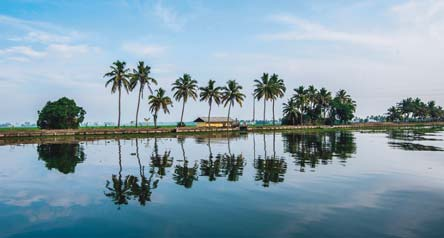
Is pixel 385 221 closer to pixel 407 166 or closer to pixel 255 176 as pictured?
pixel 255 176

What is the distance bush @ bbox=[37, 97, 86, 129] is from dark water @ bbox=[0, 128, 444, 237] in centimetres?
4533

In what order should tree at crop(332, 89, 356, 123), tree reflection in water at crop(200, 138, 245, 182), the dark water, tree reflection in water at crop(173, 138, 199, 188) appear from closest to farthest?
the dark water, tree reflection in water at crop(173, 138, 199, 188), tree reflection in water at crop(200, 138, 245, 182), tree at crop(332, 89, 356, 123)

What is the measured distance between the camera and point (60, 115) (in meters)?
64.9

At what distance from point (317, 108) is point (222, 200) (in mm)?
107514

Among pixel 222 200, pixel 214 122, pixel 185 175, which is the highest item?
pixel 214 122

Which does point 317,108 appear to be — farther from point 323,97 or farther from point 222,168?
point 222,168

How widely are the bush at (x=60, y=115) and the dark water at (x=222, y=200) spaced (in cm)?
Result: 4533

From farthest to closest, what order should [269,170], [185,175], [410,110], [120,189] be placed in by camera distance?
[410,110]
[269,170]
[185,175]
[120,189]

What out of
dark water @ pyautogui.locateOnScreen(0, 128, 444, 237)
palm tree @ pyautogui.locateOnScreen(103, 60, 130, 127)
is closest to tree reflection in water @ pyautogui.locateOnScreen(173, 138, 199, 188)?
dark water @ pyautogui.locateOnScreen(0, 128, 444, 237)

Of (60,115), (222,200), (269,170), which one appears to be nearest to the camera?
(222,200)

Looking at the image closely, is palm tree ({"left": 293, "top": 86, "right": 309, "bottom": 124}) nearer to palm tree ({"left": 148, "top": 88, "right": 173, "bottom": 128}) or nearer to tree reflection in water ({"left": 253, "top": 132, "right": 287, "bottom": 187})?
palm tree ({"left": 148, "top": 88, "right": 173, "bottom": 128})

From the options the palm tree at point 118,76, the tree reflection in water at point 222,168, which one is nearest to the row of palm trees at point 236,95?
the palm tree at point 118,76

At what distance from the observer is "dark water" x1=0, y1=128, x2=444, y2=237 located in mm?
9867

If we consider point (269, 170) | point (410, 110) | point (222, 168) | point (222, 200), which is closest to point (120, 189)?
point (222, 200)
